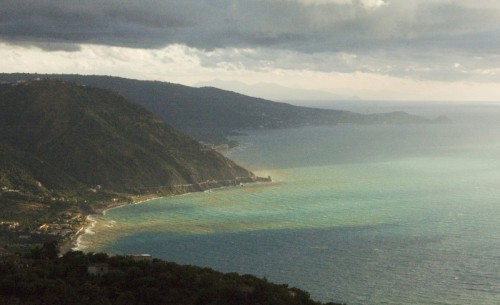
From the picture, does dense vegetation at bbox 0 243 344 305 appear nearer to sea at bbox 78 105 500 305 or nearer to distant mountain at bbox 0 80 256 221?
sea at bbox 78 105 500 305

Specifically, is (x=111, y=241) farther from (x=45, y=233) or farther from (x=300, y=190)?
(x=300, y=190)

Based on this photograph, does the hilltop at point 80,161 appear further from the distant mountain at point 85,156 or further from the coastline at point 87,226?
the coastline at point 87,226

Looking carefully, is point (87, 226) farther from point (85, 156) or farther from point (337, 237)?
point (337, 237)

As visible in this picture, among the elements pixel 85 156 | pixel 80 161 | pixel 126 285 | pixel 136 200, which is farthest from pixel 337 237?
pixel 85 156

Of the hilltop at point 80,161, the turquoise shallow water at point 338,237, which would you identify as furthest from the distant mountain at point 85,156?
the turquoise shallow water at point 338,237

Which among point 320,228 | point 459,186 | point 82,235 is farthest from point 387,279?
point 459,186

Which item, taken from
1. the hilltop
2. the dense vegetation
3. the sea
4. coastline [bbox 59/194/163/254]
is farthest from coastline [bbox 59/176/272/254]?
the dense vegetation
